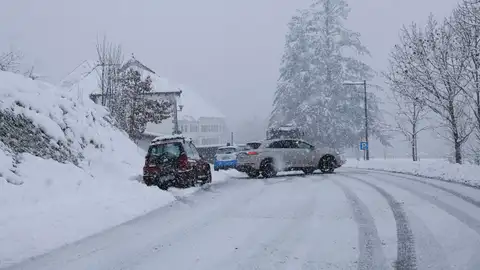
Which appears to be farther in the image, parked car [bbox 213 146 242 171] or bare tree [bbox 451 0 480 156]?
parked car [bbox 213 146 242 171]

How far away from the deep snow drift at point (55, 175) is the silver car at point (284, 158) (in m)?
4.86

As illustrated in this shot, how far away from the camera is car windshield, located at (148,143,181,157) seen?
1467 cm

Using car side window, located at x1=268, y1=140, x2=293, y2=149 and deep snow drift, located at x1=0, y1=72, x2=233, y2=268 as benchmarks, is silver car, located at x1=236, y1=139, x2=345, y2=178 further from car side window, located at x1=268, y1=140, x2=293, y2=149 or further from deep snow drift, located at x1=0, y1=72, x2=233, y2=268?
deep snow drift, located at x1=0, y1=72, x2=233, y2=268

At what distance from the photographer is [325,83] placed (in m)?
43.3

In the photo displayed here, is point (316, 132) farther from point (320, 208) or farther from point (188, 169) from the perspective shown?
point (320, 208)

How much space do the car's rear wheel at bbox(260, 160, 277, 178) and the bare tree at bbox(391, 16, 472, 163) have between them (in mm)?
9667

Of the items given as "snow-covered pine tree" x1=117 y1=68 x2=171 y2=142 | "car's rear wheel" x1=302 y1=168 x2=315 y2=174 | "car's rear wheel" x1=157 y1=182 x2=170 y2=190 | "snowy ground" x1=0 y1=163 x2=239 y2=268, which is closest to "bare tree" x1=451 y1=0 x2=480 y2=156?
"car's rear wheel" x1=302 y1=168 x2=315 y2=174

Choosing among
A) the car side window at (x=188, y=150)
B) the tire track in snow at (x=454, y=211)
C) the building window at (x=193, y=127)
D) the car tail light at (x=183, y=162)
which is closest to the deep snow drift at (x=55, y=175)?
the car tail light at (x=183, y=162)

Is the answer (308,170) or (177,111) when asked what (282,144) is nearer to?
(308,170)

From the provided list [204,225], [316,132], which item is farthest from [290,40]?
[204,225]

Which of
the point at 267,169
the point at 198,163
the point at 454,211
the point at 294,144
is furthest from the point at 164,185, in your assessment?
the point at 454,211

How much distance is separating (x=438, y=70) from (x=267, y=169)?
1075 cm

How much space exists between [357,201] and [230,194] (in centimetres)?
399

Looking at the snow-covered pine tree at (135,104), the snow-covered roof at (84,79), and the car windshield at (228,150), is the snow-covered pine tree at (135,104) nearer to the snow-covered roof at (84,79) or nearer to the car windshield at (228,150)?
the car windshield at (228,150)
